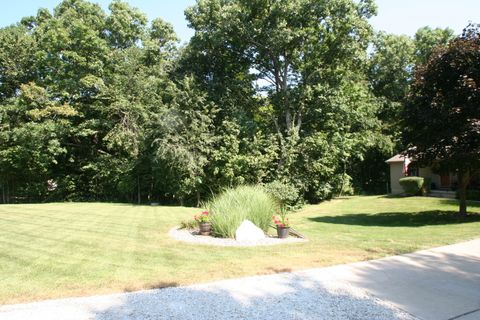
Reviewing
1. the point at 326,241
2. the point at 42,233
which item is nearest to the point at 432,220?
the point at 326,241

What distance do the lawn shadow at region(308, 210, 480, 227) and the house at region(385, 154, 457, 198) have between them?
728 centimetres

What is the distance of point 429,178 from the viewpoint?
24562 mm

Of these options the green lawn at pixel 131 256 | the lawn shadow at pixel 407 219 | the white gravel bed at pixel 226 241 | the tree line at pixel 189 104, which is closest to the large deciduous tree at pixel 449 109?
the lawn shadow at pixel 407 219

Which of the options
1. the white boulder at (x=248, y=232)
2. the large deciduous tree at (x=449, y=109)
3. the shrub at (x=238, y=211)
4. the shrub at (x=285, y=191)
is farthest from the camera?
the shrub at (x=285, y=191)

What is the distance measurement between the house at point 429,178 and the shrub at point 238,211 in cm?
1488

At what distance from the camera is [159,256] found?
7.15 meters

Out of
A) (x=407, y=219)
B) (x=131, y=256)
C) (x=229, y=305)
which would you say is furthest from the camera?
(x=407, y=219)

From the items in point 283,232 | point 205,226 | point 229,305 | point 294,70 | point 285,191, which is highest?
point 294,70

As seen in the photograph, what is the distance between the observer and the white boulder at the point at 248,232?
29.7ft

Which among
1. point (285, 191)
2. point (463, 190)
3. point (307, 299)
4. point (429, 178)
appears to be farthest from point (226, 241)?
point (429, 178)

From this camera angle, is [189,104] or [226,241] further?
[189,104]

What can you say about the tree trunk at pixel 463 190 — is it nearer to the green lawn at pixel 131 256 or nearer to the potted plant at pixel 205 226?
the green lawn at pixel 131 256

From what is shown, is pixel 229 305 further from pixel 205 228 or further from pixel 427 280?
pixel 205 228

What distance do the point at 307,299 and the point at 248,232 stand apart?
4.55 meters
